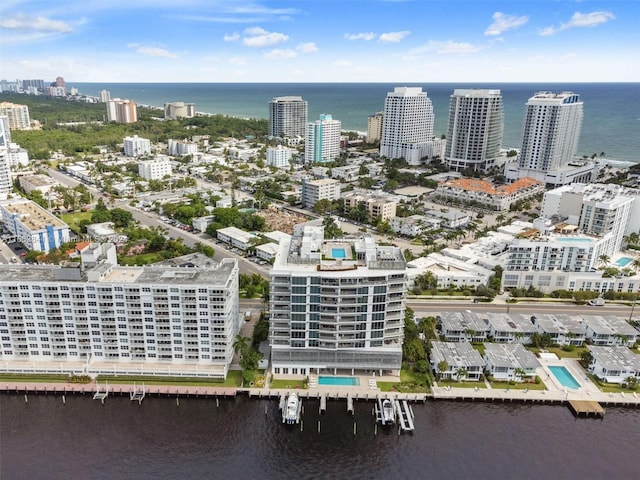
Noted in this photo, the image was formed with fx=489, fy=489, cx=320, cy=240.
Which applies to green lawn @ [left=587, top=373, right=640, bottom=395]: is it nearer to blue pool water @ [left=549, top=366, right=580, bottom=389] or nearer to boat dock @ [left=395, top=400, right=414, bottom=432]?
blue pool water @ [left=549, top=366, right=580, bottom=389]

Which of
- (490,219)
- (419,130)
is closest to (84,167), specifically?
(419,130)

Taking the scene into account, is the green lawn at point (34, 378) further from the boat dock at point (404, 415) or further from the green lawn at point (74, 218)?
the green lawn at point (74, 218)

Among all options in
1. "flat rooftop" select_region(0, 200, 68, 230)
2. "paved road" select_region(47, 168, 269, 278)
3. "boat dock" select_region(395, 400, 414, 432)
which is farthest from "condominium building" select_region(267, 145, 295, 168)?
"boat dock" select_region(395, 400, 414, 432)

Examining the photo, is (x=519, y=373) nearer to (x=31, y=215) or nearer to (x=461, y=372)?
(x=461, y=372)

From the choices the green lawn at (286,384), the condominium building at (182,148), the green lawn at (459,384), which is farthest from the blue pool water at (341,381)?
the condominium building at (182,148)

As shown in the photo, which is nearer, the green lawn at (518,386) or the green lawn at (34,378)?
the green lawn at (34,378)

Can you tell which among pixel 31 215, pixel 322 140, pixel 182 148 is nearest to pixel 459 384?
pixel 31 215

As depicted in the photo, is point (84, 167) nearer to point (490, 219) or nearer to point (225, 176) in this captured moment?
Answer: point (225, 176)
